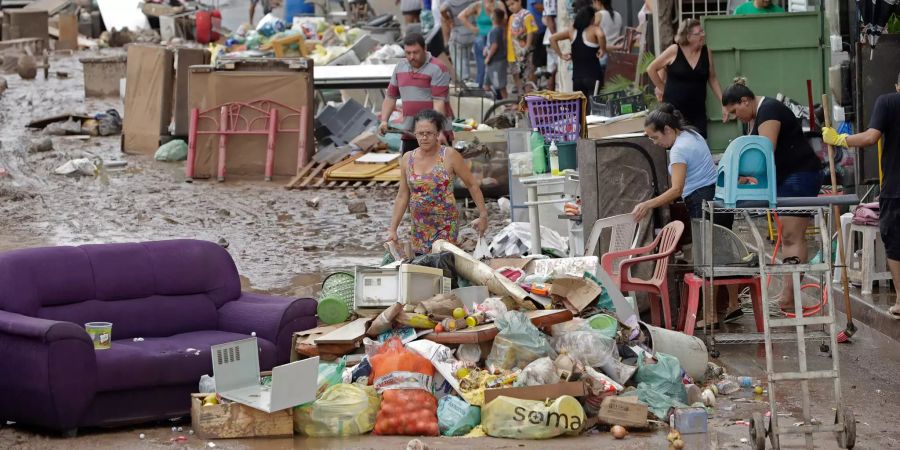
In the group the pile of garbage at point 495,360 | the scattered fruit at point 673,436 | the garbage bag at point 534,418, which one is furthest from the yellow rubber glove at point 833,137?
the garbage bag at point 534,418

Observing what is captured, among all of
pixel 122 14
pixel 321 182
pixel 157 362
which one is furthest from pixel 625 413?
pixel 122 14

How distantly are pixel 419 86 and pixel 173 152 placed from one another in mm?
7380

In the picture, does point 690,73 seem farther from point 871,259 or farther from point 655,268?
point 655,268

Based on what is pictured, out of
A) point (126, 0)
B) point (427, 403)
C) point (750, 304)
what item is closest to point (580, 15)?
point (750, 304)

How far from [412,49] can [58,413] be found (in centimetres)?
685

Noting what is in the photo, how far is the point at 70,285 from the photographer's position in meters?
8.34

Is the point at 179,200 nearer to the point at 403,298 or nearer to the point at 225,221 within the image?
the point at 225,221

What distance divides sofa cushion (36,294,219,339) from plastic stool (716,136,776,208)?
10.9 feet

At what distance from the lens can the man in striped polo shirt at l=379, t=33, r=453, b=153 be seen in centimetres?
1359

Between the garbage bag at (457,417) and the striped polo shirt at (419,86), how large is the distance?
6199 mm

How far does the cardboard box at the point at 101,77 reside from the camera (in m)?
27.9

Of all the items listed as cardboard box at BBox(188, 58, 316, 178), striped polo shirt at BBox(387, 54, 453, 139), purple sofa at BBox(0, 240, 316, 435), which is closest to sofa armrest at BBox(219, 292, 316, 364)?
purple sofa at BBox(0, 240, 316, 435)

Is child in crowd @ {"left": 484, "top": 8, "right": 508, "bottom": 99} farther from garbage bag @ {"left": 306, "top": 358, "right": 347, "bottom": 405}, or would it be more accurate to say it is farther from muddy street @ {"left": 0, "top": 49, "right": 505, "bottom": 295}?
garbage bag @ {"left": 306, "top": 358, "right": 347, "bottom": 405}

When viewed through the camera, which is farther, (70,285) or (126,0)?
(126,0)
